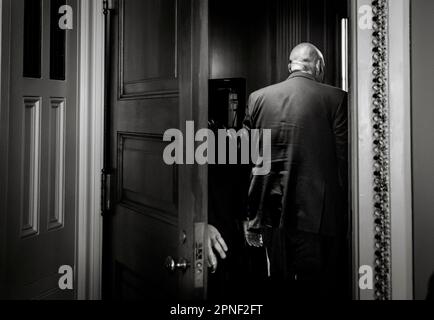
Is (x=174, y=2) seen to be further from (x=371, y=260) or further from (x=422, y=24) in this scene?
(x=371, y=260)

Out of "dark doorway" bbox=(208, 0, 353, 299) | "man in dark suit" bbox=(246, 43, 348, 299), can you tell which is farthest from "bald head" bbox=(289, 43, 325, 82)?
"dark doorway" bbox=(208, 0, 353, 299)

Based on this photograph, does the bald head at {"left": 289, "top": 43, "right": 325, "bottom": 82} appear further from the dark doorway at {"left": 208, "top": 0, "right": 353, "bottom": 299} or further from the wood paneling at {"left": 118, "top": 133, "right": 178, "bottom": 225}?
the wood paneling at {"left": 118, "top": 133, "right": 178, "bottom": 225}

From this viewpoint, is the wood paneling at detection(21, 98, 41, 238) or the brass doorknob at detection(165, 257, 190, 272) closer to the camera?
the brass doorknob at detection(165, 257, 190, 272)

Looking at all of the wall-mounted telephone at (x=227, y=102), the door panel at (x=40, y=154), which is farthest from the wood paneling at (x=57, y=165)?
the wall-mounted telephone at (x=227, y=102)

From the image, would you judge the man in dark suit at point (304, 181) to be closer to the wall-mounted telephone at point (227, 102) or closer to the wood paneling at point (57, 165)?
the wall-mounted telephone at point (227, 102)

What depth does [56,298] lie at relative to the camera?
5.65 feet

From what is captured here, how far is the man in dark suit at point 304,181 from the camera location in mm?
2002

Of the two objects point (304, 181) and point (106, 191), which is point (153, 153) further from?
point (304, 181)

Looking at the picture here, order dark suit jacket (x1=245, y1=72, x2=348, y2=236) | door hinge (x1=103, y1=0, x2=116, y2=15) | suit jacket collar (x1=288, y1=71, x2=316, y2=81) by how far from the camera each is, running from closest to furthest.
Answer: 1. door hinge (x1=103, y1=0, x2=116, y2=15)
2. dark suit jacket (x1=245, y1=72, x2=348, y2=236)
3. suit jacket collar (x1=288, y1=71, x2=316, y2=81)

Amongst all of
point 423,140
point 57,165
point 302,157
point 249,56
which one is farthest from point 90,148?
point 249,56

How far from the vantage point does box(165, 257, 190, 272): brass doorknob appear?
1.21 meters

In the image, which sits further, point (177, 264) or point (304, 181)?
point (304, 181)

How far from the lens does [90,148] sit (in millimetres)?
1795

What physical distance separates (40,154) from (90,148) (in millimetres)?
228
